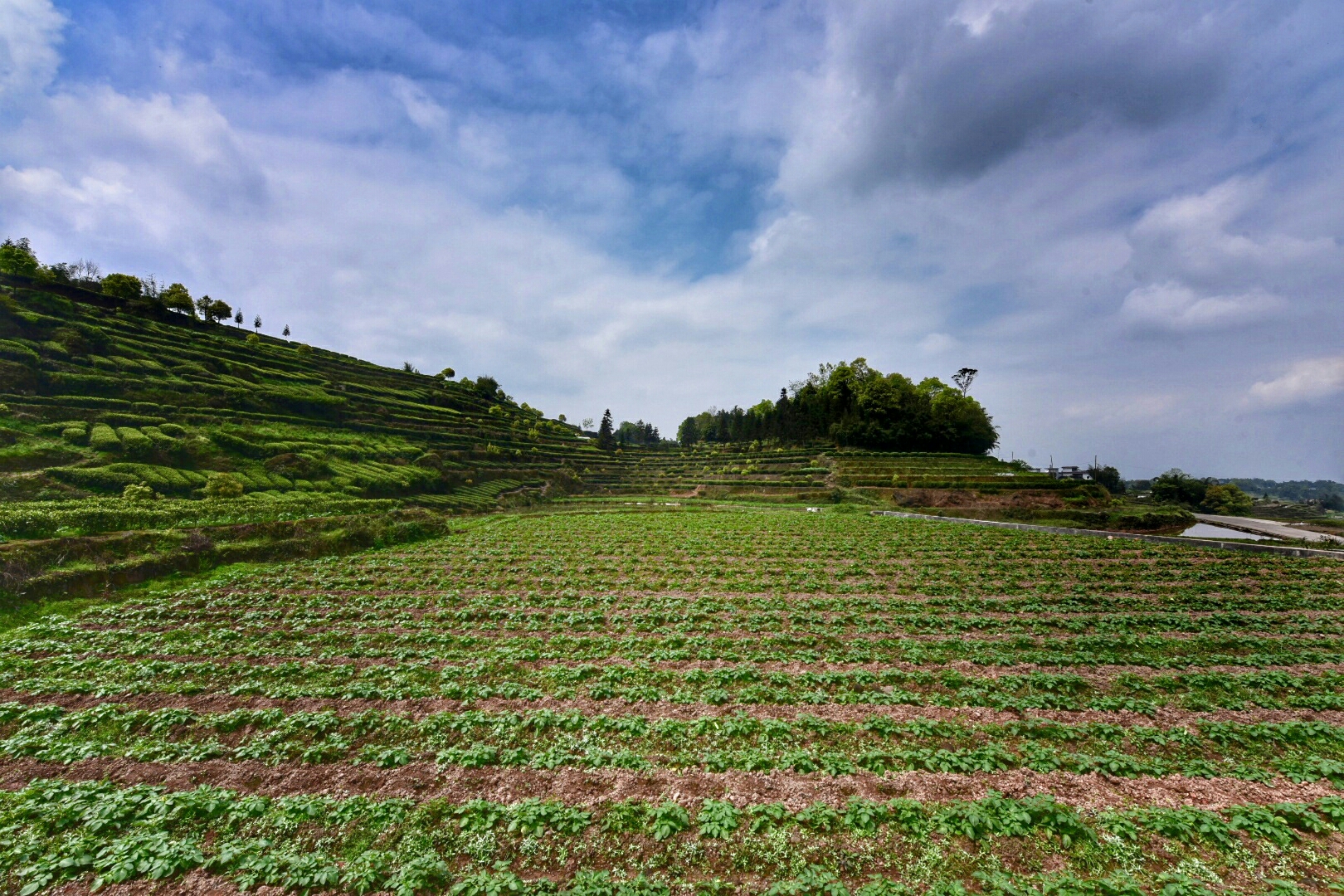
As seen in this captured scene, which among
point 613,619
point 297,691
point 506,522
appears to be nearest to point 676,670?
point 613,619

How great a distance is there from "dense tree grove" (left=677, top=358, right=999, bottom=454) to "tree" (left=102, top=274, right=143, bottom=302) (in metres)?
96.7

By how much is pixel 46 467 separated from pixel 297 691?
2917 centimetres

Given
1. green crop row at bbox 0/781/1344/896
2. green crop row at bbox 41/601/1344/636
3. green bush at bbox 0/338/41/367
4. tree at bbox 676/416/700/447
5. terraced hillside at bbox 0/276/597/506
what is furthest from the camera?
tree at bbox 676/416/700/447

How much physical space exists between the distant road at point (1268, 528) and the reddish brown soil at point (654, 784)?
40529 mm

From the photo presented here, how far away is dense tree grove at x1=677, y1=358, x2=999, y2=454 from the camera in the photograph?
7581cm

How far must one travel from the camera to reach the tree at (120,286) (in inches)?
2275

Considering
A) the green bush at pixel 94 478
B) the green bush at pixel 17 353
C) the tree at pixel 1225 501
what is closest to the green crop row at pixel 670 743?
the green bush at pixel 94 478

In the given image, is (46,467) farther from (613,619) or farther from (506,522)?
(613,619)

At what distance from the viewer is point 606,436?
10200cm

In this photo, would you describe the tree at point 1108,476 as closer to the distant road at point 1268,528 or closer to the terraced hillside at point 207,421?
the distant road at point 1268,528

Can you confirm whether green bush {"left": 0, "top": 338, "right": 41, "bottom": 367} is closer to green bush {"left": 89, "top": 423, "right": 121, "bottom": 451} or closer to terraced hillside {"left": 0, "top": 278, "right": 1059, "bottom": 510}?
terraced hillside {"left": 0, "top": 278, "right": 1059, "bottom": 510}

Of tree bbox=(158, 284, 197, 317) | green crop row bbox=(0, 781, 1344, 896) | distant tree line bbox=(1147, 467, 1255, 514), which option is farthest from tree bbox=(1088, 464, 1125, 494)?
tree bbox=(158, 284, 197, 317)

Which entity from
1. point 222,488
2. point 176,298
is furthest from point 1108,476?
point 176,298

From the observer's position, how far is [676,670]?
39.9 ft
